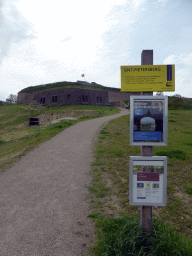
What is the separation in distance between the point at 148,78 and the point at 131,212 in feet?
8.68

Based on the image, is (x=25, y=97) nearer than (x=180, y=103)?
No

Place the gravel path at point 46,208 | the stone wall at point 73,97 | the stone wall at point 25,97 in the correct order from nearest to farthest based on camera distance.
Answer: the gravel path at point 46,208 → the stone wall at point 73,97 → the stone wall at point 25,97

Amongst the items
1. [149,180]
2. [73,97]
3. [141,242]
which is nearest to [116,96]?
[73,97]

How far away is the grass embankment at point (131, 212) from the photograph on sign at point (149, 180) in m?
0.44

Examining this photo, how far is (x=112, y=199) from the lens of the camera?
167 inches

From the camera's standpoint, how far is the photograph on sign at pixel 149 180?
104 inches

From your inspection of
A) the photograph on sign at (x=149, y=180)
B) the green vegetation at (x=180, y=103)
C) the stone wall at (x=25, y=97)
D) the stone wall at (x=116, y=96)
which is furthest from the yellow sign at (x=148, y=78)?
the stone wall at (x=25, y=97)

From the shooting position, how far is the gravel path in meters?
2.90

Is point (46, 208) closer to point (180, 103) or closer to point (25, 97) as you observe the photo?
point (180, 103)

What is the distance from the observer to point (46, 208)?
391 cm

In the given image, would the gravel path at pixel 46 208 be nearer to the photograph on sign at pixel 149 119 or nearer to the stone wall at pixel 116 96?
the photograph on sign at pixel 149 119

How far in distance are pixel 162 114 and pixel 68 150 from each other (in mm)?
6309

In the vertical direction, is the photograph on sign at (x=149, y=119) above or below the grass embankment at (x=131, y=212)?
above

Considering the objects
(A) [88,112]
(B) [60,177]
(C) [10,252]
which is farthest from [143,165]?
(A) [88,112]
